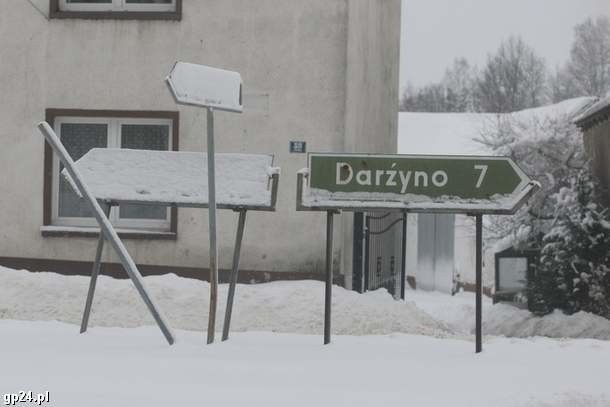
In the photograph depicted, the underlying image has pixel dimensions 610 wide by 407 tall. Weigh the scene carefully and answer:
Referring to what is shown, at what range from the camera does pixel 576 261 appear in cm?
1981

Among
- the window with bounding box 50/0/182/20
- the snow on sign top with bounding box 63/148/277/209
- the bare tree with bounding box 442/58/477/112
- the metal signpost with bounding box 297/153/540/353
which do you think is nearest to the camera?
the metal signpost with bounding box 297/153/540/353

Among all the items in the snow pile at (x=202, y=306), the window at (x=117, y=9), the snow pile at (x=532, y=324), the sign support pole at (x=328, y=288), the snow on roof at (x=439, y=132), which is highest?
the snow on roof at (x=439, y=132)

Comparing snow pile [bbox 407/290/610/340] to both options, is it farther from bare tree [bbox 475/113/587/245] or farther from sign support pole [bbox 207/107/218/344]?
sign support pole [bbox 207/107/218/344]

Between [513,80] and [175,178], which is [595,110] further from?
[513,80]

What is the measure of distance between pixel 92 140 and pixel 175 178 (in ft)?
22.9

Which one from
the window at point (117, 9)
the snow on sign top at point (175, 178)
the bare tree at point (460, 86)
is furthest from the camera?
the bare tree at point (460, 86)

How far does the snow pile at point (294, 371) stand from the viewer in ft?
20.9

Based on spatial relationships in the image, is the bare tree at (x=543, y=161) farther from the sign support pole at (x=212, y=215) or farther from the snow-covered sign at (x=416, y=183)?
the sign support pole at (x=212, y=215)

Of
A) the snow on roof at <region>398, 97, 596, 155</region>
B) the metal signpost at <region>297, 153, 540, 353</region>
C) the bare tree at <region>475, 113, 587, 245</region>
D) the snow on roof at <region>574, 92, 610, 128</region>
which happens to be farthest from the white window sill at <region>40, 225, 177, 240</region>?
the snow on roof at <region>398, 97, 596, 155</region>

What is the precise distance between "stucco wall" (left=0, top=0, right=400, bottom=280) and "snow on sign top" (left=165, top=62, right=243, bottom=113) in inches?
258

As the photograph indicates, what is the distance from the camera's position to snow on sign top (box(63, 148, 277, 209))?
29.9 feet

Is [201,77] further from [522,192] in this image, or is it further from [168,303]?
[168,303]

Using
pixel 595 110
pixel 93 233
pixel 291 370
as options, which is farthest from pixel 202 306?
pixel 595 110

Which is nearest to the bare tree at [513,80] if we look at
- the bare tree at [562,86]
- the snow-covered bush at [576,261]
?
the bare tree at [562,86]
